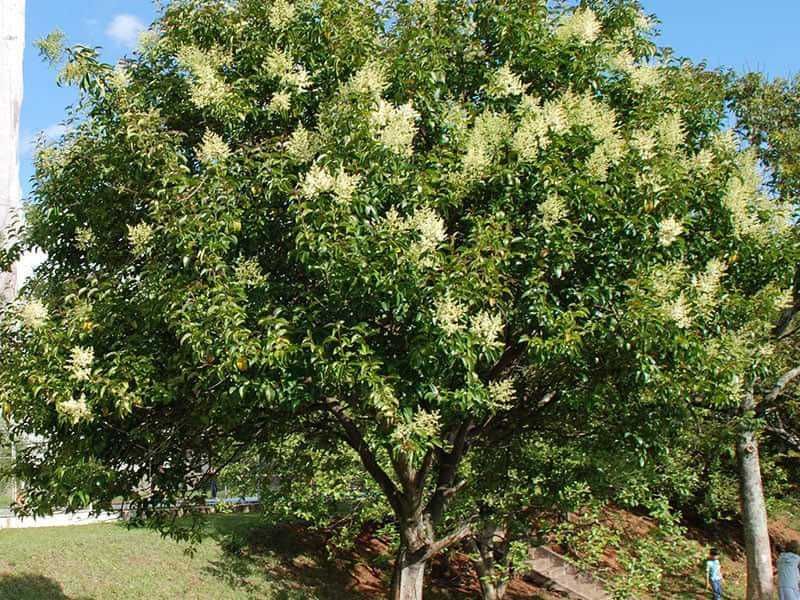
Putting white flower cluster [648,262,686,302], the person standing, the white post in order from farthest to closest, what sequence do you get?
1. the person standing
2. the white post
3. white flower cluster [648,262,686,302]

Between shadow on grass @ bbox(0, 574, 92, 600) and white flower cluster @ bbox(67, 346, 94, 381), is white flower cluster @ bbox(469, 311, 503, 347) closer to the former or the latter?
white flower cluster @ bbox(67, 346, 94, 381)

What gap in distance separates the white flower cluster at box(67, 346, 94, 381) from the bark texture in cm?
290

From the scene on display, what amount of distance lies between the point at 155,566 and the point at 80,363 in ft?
34.6

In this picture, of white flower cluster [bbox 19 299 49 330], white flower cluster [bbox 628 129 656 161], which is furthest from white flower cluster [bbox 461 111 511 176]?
white flower cluster [bbox 19 299 49 330]

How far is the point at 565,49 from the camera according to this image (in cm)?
736

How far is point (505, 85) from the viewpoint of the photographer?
707 centimetres

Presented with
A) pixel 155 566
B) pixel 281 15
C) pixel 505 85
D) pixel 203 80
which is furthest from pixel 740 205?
pixel 155 566

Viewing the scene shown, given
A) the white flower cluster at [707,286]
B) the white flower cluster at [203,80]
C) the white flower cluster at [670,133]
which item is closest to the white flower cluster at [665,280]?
the white flower cluster at [707,286]

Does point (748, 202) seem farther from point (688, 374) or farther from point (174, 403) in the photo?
point (174, 403)

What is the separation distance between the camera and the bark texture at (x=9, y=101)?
8.46 meters

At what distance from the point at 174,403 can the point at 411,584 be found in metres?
3.60

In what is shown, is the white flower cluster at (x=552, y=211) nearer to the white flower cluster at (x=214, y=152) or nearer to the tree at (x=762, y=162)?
the white flower cluster at (x=214, y=152)

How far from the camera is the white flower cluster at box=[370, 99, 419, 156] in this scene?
20.1 ft

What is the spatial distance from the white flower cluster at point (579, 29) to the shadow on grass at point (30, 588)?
1032 centimetres
